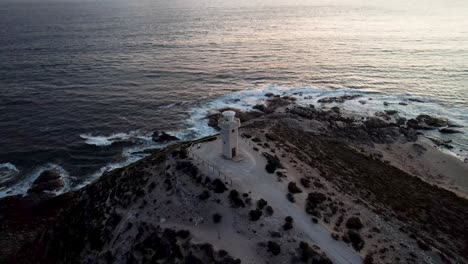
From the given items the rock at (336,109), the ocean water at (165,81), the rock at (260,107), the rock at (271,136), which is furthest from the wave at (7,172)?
the rock at (336,109)

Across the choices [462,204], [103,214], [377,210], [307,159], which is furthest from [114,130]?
[462,204]

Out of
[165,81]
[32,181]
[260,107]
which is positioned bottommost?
[32,181]

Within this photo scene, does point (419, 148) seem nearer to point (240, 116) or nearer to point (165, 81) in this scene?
point (240, 116)

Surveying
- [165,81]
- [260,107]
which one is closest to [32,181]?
[260,107]

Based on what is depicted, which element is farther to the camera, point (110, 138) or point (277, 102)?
point (277, 102)

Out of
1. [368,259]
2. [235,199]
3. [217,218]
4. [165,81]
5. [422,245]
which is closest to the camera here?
[368,259]

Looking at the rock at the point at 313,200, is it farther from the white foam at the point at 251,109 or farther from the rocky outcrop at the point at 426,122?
the rocky outcrop at the point at 426,122

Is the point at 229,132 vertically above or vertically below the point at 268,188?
above

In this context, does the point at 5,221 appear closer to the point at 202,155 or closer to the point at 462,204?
the point at 202,155

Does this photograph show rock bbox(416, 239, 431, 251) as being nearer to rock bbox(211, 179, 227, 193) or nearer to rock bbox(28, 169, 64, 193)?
rock bbox(211, 179, 227, 193)
